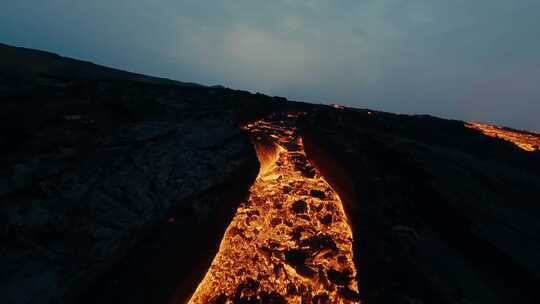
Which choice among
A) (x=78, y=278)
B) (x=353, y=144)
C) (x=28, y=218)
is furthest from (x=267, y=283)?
(x=353, y=144)

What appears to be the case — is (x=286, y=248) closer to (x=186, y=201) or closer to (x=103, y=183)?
(x=186, y=201)

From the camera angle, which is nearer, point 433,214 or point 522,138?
point 433,214

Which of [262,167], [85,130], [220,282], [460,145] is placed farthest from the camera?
[460,145]

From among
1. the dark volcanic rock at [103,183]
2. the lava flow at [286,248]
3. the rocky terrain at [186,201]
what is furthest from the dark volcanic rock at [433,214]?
the dark volcanic rock at [103,183]

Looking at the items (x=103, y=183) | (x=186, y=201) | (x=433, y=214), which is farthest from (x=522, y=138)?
(x=103, y=183)

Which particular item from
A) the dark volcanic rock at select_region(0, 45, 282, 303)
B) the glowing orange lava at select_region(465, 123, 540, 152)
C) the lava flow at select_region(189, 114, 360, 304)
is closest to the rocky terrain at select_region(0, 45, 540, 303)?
the dark volcanic rock at select_region(0, 45, 282, 303)

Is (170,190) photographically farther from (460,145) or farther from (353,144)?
(460,145)

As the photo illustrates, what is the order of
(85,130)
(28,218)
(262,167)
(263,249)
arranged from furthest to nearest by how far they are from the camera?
(262,167) < (85,130) < (263,249) < (28,218)
